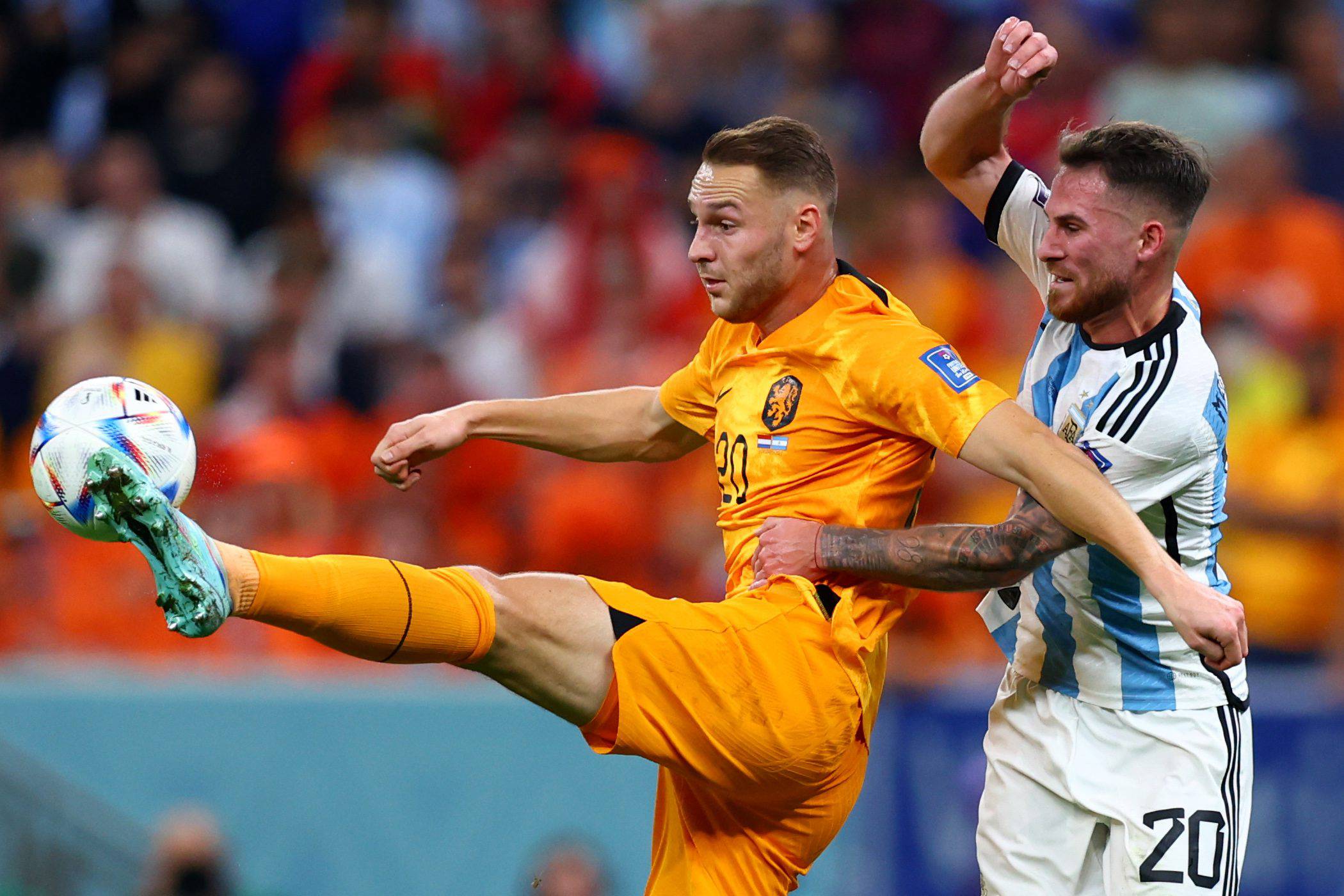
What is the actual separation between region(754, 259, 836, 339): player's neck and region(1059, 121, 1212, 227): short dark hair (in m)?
0.64

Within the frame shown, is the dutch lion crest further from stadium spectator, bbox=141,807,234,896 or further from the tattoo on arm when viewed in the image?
stadium spectator, bbox=141,807,234,896

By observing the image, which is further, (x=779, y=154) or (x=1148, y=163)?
(x=779, y=154)

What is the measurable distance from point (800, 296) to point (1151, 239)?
0.82 meters

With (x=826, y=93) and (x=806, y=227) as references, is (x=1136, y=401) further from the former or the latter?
(x=826, y=93)

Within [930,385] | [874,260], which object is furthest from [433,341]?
[930,385]

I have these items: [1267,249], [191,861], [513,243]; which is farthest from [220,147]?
[1267,249]

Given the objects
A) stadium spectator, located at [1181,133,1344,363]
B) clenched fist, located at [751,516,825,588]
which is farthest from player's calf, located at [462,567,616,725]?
stadium spectator, located at [1181,133,1344,363]

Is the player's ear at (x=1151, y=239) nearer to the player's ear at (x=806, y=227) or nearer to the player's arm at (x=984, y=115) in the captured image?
the player's arm at (x=984, y=115)

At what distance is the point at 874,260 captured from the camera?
26.5ft

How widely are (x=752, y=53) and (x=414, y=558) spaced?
141 inches

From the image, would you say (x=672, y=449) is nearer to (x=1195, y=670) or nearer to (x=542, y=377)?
(x=1195, y=670)

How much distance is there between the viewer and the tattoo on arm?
159 inches

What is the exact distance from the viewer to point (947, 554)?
407 cm

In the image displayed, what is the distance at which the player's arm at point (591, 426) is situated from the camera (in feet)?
15.3
